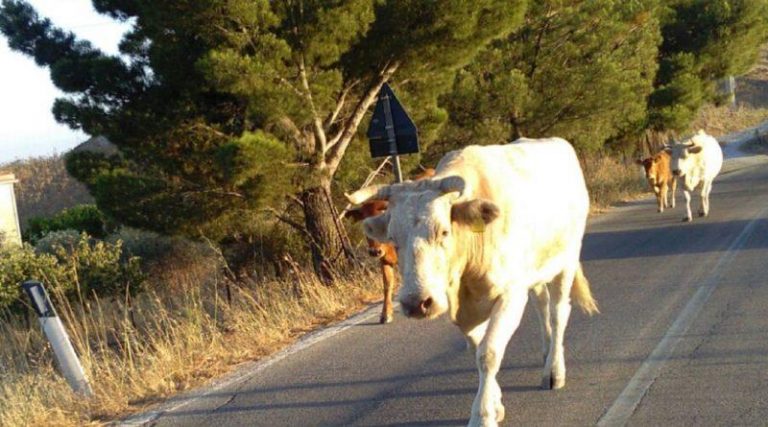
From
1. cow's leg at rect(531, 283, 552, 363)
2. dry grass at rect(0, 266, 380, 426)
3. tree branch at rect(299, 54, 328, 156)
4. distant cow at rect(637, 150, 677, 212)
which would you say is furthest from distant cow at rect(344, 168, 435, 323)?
distant cow at rect(637, 150, 677, 212)

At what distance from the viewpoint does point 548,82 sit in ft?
70.9

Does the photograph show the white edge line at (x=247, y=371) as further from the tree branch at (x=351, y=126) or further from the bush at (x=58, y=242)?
the bush at (x=58, y=242)

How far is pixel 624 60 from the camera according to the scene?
2416cm

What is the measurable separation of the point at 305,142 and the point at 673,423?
31.1ft

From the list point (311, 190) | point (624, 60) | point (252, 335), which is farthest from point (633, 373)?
point (624, 60)

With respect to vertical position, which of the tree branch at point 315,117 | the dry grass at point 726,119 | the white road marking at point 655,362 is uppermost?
the tree branch at point 315,117

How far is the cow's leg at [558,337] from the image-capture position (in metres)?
6.81

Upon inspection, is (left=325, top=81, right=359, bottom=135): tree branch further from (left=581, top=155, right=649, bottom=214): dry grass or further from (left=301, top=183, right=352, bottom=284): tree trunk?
(left=581, top=155, right=649, bottom=214): dry grass

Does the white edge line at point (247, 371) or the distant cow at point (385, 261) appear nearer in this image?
the white edge line at point (247, 371)

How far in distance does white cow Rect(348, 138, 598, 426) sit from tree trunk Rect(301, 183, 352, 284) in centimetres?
798

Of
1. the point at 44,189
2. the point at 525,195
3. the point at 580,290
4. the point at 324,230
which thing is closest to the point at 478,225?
the point at 525,195

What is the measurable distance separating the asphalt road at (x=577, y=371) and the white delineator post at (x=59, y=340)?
1134 millimetres

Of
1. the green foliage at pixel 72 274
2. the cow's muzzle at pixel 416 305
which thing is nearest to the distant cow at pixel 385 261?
the cow's muzzle at pixel 416 305

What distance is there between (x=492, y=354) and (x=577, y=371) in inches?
79.2
